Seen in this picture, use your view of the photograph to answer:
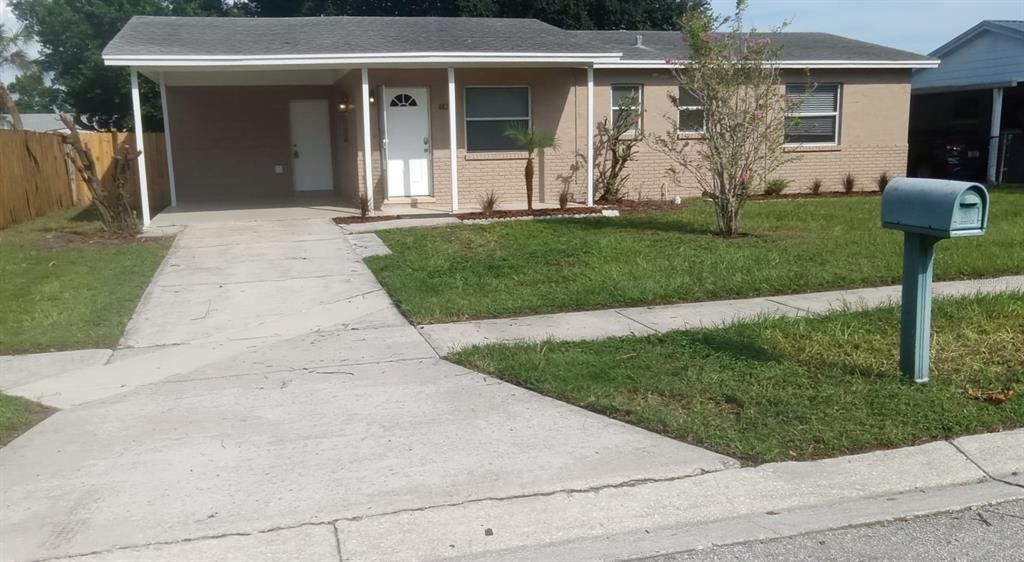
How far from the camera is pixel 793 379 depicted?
5988 mm

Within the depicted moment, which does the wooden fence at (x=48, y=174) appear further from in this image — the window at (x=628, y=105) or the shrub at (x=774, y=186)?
the shrub at (x=774, y=186)

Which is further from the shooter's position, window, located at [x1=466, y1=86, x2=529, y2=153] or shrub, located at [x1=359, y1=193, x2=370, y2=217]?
window, located at [x1=466, y1=86, x2=529, y2=153]

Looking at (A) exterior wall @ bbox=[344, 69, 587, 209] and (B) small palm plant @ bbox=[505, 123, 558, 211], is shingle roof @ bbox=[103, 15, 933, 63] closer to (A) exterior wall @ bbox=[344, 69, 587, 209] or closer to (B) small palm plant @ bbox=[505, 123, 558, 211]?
(A) exterior wall @ bbox=[344, 69, 587, 209]

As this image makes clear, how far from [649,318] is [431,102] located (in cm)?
999

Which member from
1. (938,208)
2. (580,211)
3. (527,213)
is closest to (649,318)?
(938,208)

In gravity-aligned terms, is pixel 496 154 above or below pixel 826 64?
below

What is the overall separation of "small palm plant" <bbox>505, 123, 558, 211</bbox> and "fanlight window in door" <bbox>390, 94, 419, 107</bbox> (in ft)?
6.39

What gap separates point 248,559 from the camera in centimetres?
384

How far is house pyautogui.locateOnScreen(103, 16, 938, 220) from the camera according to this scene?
1517 centimetres

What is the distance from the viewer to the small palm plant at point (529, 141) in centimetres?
1526

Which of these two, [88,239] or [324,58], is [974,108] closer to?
[324,58]

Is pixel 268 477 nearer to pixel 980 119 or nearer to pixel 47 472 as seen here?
pixel 47 472

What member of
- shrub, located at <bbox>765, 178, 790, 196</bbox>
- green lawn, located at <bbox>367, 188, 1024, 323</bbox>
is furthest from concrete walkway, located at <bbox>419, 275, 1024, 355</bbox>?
shrub, located at <bbox>765, 178, 790, 196</bbox>

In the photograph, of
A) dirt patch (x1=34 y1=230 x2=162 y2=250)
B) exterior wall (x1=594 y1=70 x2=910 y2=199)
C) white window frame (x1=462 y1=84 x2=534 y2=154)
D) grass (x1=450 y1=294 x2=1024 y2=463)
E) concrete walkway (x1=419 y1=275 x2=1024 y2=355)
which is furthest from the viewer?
exterior wall (x1=594 y1=70 x2=910 y2=199)
